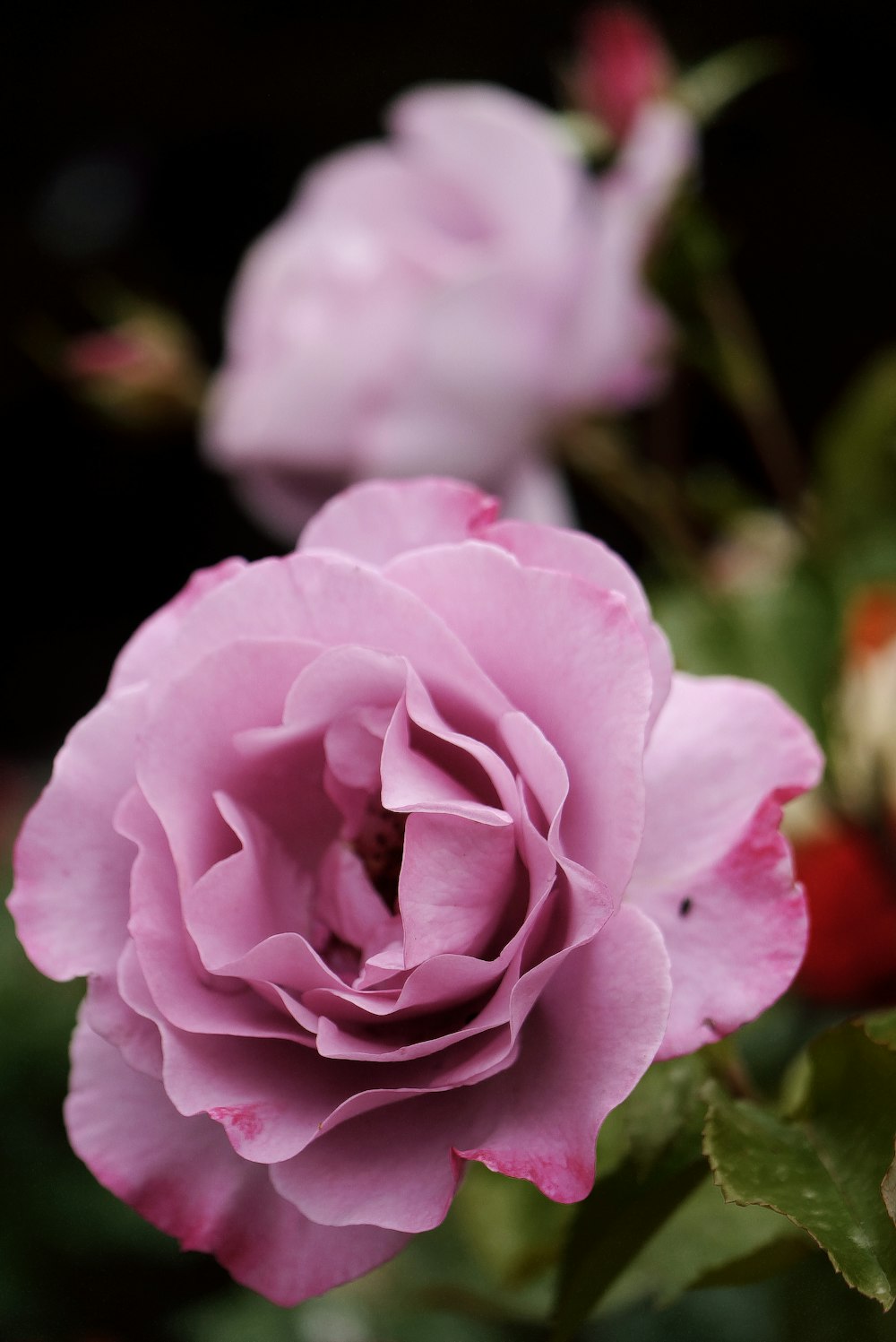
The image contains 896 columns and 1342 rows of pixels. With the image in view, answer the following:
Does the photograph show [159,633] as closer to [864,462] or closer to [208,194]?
[864,462]

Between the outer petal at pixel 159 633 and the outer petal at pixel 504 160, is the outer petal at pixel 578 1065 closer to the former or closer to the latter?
the outer petal at pixel 159 633

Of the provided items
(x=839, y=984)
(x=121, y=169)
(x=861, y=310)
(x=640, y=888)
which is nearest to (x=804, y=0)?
(x=861, y=310)

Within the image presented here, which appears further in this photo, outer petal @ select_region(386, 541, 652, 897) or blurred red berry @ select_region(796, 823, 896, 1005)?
blurred red berry @ select_region(796, 823, 896, 1005)

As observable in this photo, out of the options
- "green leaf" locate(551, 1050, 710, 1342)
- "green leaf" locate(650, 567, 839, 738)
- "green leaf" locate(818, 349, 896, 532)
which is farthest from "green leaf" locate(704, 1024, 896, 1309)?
"green leaf" locate(818, 349, 896, 532)

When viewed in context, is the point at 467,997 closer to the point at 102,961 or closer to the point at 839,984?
the point at 102,961

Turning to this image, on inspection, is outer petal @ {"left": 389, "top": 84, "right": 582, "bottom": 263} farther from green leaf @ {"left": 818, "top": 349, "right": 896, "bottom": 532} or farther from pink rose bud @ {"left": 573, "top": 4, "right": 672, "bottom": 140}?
green leaf @ {"left": 818, "top": 349, "right": 896, "bottom": 532}

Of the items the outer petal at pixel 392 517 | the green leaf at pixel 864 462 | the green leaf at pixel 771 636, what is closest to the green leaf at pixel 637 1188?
the outer petal at pixel 392 517

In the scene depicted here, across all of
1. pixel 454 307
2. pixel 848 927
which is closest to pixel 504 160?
pixel 454 307
